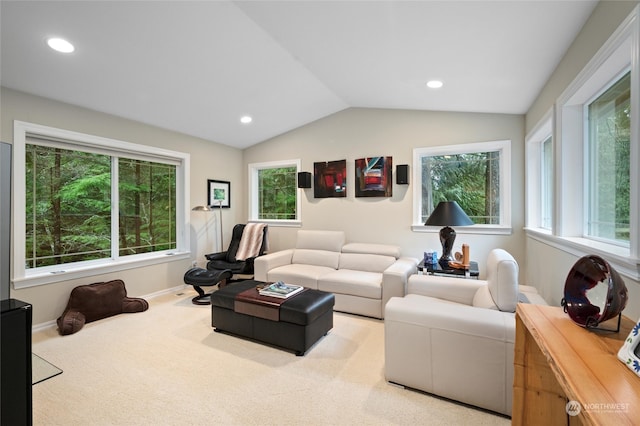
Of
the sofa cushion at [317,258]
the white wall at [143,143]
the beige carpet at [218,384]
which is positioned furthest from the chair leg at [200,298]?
the sofa cushion at [317,258]

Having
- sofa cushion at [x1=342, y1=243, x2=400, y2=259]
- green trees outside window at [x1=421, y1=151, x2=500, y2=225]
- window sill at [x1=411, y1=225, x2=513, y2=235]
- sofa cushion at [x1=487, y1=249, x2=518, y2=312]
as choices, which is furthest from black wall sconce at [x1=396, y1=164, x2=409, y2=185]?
sofa cushion at [x1=487, y1=249, x2=518, y2=312]

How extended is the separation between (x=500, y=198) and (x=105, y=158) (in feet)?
16.7

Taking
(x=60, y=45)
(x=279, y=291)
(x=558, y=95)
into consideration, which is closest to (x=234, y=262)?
(x=279, y=291)

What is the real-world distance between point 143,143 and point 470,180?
4.48 metres

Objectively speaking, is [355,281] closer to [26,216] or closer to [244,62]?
Answer: [244,62]

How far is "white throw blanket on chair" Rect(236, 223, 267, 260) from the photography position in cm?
460

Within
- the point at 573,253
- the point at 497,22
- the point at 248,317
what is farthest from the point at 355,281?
the point at 497,22

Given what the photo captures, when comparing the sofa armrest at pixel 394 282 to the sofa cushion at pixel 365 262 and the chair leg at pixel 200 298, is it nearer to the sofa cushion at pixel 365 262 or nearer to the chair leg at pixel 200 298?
the sofa cushion at pixel 365 262

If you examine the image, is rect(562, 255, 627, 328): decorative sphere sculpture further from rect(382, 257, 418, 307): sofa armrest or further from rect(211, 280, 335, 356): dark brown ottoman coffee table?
rect(382, 257, 418, 307): sofa armrest

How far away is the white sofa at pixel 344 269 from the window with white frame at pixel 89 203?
174cm

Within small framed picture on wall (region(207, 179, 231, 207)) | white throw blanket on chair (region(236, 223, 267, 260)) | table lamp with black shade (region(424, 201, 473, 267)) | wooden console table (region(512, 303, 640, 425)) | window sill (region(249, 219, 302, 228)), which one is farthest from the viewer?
window sill (region(249, 219, 302, 228))

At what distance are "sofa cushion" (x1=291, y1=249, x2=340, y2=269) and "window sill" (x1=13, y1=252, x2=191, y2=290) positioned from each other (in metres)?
1.84

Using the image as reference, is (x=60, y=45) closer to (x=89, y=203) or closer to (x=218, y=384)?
(x=89, y=203)

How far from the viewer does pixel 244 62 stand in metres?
3.01
